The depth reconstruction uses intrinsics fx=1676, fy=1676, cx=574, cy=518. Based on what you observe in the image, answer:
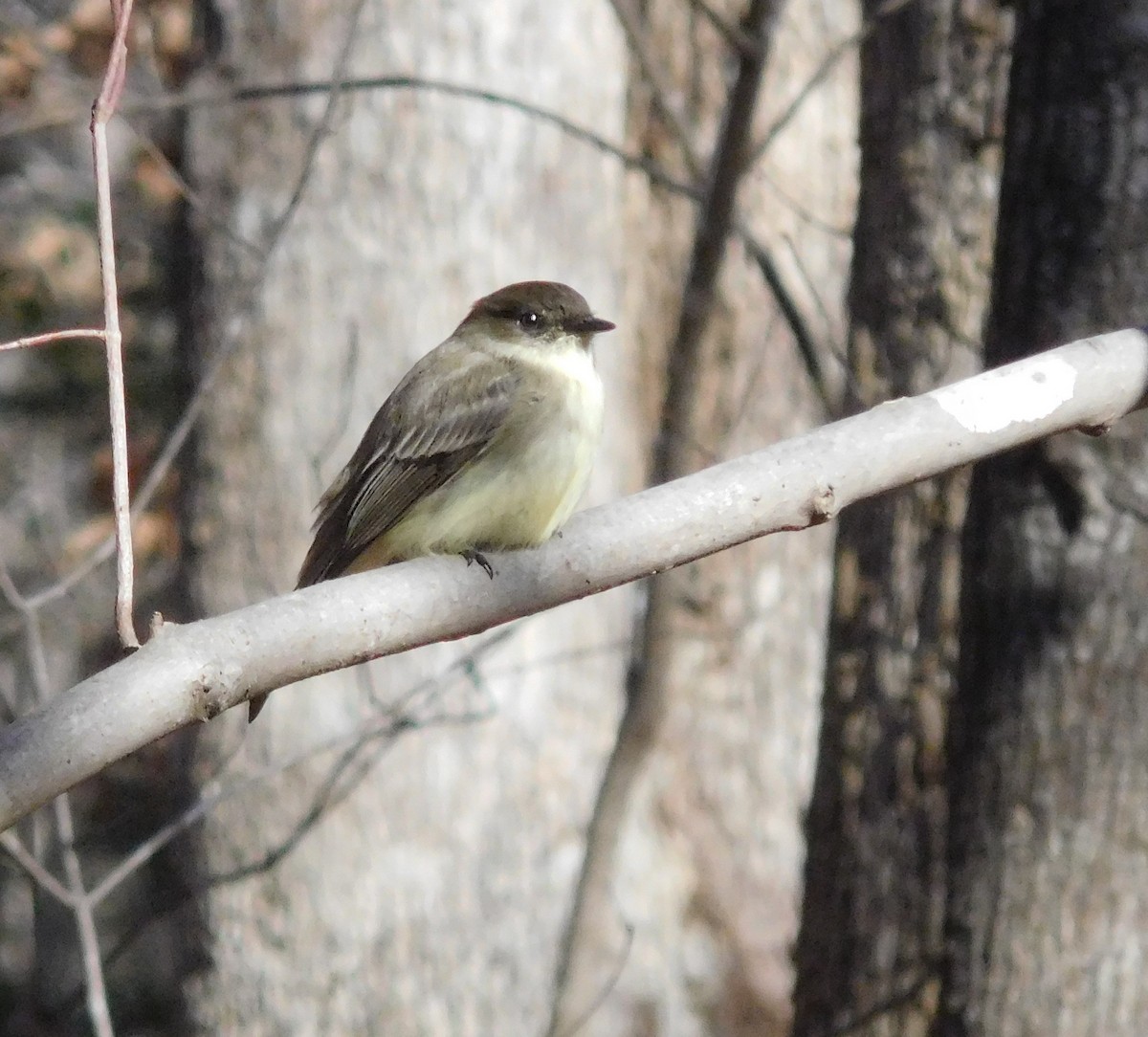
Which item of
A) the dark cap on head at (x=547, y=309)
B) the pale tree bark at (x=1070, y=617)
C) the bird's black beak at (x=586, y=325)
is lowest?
the pale tree bark at (x=1070, y=617)

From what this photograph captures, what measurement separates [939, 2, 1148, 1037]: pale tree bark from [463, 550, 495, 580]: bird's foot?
1268 millimetres

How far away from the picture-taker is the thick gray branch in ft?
8.50

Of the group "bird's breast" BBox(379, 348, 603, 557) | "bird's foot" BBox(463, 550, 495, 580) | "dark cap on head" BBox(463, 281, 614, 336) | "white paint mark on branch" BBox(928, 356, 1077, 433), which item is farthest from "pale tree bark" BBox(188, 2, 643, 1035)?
"white paint mark on branch" BBox(928, 356, 1077, 433)

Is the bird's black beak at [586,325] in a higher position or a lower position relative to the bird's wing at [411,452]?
higher

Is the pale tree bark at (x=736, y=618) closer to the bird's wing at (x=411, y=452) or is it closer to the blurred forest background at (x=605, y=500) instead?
the blurred forest background at (x=605, y=500)

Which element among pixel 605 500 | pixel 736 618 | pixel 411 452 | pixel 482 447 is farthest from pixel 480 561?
pixel 736 618

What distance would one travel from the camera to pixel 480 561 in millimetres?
3457

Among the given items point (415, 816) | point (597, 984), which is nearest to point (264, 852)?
point (415, 816)

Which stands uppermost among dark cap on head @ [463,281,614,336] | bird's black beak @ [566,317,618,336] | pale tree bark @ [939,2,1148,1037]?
dark cap on head @ [463,281,614,336]

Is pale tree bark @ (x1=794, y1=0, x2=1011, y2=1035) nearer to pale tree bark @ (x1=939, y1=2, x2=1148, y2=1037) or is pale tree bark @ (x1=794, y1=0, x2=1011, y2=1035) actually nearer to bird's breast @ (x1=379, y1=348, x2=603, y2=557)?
pale tree bark @ (x1=939, y1=2, x2=1148, y2=1037)

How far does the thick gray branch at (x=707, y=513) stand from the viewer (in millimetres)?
2590

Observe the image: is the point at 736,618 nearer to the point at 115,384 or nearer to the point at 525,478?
the point at 525,478

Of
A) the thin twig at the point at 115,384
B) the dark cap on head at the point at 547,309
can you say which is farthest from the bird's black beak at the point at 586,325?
the thin twig at the point at 115,384

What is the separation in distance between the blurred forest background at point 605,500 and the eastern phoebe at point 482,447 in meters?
0.59
